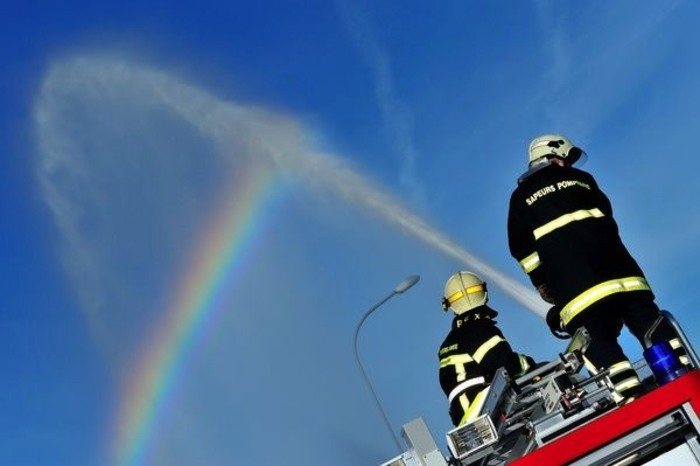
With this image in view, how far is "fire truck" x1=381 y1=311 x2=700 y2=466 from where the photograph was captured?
4793 mm

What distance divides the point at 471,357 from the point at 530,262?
116 cm

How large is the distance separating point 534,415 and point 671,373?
145 centimetres

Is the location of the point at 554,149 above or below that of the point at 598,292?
above

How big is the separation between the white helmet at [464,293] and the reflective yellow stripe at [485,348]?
25.7 inches

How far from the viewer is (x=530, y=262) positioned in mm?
7438

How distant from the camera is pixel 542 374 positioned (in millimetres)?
6812

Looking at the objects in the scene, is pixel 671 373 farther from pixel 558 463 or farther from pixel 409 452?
pixel 409 452

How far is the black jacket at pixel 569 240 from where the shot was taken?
6.87 meters

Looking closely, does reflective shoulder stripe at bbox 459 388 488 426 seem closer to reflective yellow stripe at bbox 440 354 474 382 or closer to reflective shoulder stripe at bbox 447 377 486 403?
reflective shoulder stripe at bbox 447 377 486 403

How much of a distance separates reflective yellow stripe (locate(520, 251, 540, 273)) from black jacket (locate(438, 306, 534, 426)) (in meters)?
0.93

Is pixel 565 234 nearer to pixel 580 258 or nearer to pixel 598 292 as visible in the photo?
pixel 580 258

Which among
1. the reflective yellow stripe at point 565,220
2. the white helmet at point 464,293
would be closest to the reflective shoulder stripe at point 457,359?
the white helmet at point 464,293

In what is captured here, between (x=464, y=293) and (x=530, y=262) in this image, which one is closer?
(x=530, y=262)

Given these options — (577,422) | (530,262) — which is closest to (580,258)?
(530,262)
